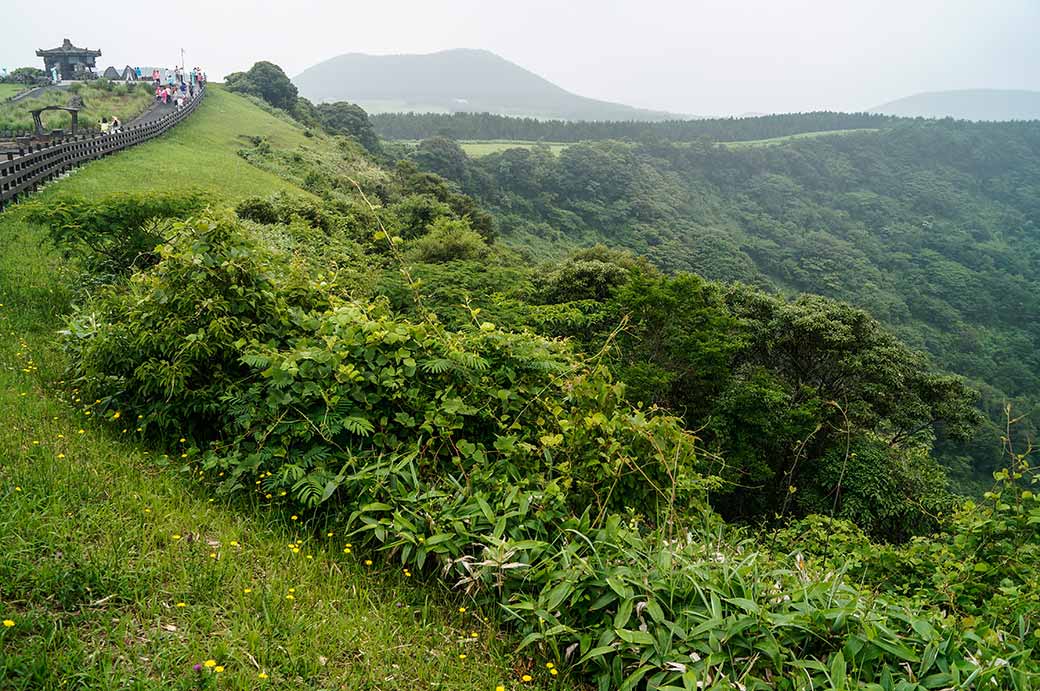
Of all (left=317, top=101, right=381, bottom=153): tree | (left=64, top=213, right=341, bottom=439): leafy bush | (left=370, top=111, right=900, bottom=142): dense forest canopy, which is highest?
(left=370, top=111, right=900, bottom=142): dense forest canopy

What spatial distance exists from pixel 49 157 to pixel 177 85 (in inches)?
1563

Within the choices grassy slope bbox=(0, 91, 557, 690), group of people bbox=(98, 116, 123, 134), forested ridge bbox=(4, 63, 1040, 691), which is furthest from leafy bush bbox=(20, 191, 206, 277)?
group of people bbox=(98, 116, 123, 134)

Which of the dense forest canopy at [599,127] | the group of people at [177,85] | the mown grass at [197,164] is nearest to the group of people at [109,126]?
the mown grass at [197,164]

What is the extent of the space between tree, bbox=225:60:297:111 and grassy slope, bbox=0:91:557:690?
67.1 metres

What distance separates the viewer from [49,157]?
640 inches

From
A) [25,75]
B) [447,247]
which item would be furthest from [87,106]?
[447,247]

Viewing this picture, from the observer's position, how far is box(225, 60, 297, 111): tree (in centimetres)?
6162

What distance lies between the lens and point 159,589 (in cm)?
277

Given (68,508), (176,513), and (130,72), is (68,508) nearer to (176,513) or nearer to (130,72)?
(176,513)

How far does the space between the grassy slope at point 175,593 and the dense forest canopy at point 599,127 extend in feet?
368

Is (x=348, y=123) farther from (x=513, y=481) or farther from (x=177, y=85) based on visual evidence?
(x=513, y=481)

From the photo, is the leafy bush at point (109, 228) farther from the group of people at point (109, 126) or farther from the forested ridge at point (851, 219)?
the forested ridge at point (851, 219)

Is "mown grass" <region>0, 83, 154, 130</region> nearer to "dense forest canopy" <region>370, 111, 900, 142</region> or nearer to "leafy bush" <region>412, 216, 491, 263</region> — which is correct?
"leafy bush" <region>412, 216, 491, 263</region>

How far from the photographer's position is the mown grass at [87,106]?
30234mm
